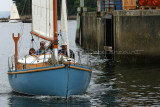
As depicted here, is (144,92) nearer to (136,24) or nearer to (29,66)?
(29,66)

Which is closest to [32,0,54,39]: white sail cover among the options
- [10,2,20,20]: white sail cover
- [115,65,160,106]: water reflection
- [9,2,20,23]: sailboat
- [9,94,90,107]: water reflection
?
[9,94,90,107]: water reflection

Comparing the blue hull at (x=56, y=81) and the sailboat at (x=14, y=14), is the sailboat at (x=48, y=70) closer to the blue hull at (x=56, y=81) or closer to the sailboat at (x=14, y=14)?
the blue hull at (x=56, y=81)

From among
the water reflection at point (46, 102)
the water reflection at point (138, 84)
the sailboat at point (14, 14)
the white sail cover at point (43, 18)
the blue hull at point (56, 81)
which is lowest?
the sailboat at point (14, 14)

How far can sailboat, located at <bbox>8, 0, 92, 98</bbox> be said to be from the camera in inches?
812

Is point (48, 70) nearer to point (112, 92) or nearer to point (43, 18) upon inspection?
point (43, 18)

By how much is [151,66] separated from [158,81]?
5.48 m

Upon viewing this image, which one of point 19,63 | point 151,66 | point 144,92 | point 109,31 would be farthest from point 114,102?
point 109,31

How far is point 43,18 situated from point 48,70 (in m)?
2.93

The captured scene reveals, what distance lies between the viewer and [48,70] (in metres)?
20.6

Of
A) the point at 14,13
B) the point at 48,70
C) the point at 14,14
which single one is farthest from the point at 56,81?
the point at 14,14

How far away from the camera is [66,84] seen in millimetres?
20812

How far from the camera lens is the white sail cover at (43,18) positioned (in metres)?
21.9

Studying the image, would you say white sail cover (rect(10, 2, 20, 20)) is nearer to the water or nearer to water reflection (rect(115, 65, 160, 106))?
the water

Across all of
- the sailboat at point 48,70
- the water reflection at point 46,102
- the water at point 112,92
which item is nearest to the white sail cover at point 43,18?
the sailboat at point 48,70
